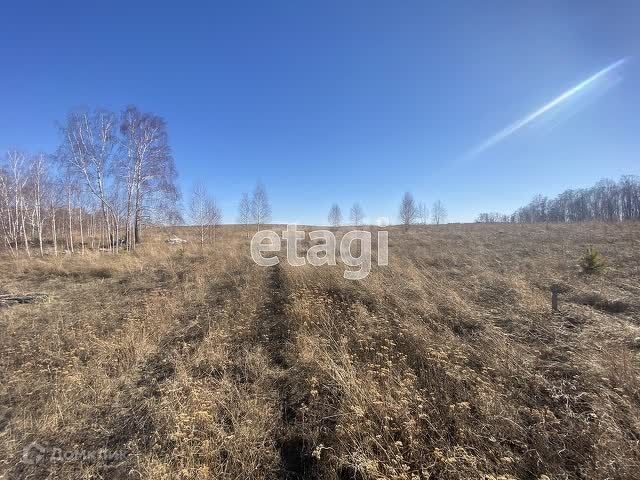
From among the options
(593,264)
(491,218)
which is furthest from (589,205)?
(593,264)

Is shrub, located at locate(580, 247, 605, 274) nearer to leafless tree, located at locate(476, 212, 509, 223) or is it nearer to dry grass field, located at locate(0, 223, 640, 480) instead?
dry grass field, located at locate(0, 223, 640, 480)

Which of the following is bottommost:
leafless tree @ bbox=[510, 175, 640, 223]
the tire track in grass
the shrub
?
the tire track in grass

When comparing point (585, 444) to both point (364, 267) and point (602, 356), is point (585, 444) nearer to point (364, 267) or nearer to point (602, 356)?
point (602, 356)

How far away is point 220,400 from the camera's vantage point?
2.99 m

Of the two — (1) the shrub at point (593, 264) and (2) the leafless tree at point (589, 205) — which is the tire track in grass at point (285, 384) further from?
(2) the leafless tree at point (589, 205)

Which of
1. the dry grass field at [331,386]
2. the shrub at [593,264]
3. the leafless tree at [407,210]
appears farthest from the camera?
the leafless tree at [407,210]

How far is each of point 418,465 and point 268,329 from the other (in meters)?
3.56

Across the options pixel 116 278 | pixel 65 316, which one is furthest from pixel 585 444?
pixel 116 278

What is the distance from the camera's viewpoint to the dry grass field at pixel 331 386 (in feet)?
7.43

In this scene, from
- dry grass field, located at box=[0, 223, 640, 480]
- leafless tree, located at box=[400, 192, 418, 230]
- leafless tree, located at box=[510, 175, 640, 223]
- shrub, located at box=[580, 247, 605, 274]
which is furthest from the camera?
leafless tree, located at box=[510, 175, 640, 223]

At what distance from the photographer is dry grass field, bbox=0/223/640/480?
2264 millimetres

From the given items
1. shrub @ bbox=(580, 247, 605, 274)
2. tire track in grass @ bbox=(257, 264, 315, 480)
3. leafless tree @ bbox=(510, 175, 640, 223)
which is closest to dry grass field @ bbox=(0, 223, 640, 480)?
tire track in grass @ bbox=(257, 264, 315, 480)

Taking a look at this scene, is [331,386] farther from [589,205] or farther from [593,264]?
[589,205]

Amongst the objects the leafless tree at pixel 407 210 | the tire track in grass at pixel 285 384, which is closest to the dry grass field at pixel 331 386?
the tire track in grass at pixel 285 384
